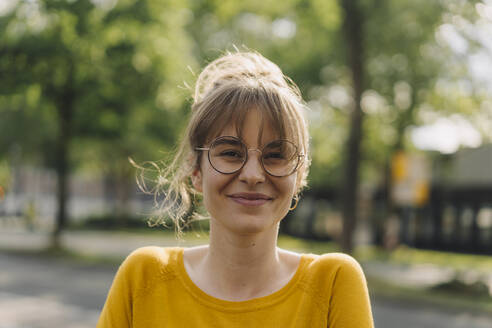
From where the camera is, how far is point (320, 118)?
21969 mm

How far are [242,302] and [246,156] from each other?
39 cm

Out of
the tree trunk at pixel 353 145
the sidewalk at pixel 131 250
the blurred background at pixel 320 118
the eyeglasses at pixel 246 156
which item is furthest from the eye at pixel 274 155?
the tree trunk at pixel 353 145

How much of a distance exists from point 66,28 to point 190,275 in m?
14.4

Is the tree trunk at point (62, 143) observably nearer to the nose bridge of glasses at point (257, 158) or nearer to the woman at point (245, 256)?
the woman at point (245, 256)

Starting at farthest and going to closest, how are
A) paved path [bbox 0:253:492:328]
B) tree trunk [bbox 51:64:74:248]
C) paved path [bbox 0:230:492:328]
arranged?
tree trunk [bbox 51:64:74:248] < paved path [bbox 0:230:492:328] < paved path [bbox 0:253:492:328]

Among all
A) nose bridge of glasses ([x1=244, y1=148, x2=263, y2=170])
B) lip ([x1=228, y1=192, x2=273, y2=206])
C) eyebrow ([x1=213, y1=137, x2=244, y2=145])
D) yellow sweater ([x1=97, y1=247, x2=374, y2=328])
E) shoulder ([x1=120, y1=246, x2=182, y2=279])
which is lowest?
yellow sweater ([x1=97, y1=247, x2=374, y2=328])

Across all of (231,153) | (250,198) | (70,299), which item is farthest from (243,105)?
(70,299)

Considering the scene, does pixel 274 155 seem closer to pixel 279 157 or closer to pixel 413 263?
pixel 279 157

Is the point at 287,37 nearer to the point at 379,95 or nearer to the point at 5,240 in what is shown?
the point at 379,95

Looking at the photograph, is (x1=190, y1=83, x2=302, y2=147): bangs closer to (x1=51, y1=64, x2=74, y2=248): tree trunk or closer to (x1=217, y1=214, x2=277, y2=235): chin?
(x1=217, y1=214, x2=277, y2=235): chin

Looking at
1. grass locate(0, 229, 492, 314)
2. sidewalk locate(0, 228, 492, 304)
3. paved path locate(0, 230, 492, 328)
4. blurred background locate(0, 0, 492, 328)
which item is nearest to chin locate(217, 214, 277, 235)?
grass locate(0, 229, 492, 314)

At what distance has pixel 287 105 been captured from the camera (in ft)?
4.83

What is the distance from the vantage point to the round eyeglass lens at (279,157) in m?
1.43

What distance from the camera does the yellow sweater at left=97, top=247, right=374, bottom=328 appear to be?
144 centimetres
